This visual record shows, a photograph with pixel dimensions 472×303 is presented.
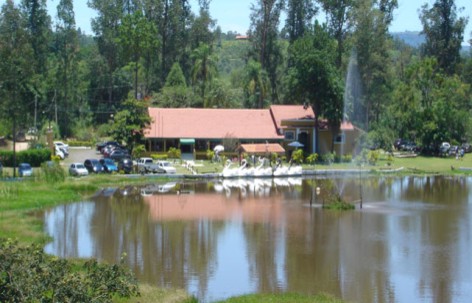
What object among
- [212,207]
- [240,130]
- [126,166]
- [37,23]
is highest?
[37,23]

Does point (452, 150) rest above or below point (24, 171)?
above

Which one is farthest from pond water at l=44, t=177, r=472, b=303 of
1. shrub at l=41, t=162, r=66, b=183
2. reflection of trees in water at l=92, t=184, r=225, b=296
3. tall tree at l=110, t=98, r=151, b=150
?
tall tree at l=110, t=98, r=151, b=150

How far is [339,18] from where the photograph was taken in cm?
8275

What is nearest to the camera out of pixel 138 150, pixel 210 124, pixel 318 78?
pixel 138 150

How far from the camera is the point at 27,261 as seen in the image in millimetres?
14750

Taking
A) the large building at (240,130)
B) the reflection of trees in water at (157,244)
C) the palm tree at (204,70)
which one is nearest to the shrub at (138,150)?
the large building at (240,130)

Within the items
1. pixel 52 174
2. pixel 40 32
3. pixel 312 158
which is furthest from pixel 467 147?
pixel 40 32

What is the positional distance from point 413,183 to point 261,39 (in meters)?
42.2

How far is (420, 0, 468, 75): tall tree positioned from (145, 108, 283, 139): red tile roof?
2984cm

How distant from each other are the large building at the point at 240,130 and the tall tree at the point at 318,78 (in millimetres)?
2524

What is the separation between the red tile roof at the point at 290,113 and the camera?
71.4m

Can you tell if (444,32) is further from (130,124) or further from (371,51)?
(130,124)

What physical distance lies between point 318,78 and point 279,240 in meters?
38.5

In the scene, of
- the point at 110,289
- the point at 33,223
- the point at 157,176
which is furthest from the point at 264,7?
the point at 110,289
